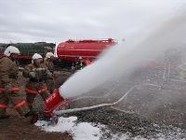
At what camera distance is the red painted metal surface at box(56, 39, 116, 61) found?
886 inches

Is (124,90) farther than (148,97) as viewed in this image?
Yes

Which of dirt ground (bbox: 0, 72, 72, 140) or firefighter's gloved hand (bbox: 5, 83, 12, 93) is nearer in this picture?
dirt ground (bbox: 0, 72, 72, 140)

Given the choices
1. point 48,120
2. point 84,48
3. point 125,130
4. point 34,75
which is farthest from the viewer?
point 84,48

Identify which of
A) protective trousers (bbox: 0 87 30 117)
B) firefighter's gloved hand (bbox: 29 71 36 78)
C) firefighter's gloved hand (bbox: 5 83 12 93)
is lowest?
protective trousers (bbox: 0 87 30 117)

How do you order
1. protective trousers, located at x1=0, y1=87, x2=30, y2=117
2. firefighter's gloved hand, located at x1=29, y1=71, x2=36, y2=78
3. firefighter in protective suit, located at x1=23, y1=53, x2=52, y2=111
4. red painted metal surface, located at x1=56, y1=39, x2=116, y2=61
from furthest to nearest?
red painted metal surface, located at x1=56, y1=39, x2=116, y2=61 < firefighter in protective suit, located at x1=23, y1=53, x2=52, y2=111 < firefighter's gloved hand, located at x1=29, y1=71, x2=36, y2=78 < protective trousers, located at x1=0, y1=87, x2=30, y2=117

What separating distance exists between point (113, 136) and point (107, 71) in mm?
1539

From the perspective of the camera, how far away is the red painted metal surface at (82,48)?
22505mm

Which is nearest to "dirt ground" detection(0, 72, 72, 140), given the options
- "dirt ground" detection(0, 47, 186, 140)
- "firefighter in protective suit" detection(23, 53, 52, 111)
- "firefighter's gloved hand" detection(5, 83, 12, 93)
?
"dirt ground" detection(0, 47, 186, 140)

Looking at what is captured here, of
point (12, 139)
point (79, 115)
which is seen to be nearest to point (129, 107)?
point (79, 115)

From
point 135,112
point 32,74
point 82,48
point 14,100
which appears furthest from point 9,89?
point 82,48

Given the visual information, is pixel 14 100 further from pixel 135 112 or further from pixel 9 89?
pixel 135 112

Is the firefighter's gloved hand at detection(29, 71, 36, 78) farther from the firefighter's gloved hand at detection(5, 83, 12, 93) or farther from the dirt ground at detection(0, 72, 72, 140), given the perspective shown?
the dirt ground at detection(0, 72, 72, 140)

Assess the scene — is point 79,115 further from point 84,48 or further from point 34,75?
point 84,48

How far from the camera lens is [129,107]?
39.2 ft
